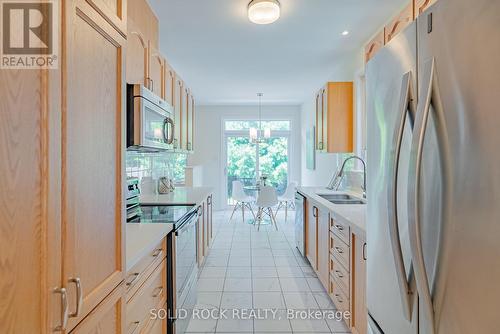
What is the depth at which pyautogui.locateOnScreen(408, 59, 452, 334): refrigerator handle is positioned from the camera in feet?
2.45

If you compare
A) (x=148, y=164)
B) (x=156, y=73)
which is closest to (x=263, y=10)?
(x=156, y=73)

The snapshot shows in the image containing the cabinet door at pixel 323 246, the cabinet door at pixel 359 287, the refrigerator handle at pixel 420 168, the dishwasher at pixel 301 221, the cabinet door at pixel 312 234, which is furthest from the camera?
the dishwasher at pixel 301 221

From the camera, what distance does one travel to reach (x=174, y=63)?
4.05m

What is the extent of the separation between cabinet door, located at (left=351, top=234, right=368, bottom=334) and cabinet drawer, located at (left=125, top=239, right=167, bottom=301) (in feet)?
3.77

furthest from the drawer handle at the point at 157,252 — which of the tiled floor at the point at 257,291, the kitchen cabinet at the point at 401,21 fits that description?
the kitchen cabinet at the point at 401,21

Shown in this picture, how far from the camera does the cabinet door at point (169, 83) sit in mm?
2787

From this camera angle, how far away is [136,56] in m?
2.03

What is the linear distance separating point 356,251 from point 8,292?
5.61 ft

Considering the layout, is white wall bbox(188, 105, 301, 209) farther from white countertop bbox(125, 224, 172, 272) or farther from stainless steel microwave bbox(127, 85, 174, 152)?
white countertop bbox(125, 224, 172, 272)

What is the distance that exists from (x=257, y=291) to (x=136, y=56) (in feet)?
7.41

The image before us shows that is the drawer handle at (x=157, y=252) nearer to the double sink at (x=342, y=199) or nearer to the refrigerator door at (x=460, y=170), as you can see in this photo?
the refrigerator door at (x=460, y=170)

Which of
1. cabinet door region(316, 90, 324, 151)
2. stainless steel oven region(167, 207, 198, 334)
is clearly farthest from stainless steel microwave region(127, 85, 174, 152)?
cabinet door region(316, 90, 324, 151)

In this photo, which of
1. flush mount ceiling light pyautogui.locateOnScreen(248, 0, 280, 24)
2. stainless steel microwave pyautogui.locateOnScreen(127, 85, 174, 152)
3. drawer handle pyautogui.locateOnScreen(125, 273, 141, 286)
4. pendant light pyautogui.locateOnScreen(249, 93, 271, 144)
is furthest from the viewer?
pendant light pyautogui.locateOnScreen(249, 93, 271, 144)

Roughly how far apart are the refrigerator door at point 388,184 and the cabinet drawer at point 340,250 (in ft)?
2.34
